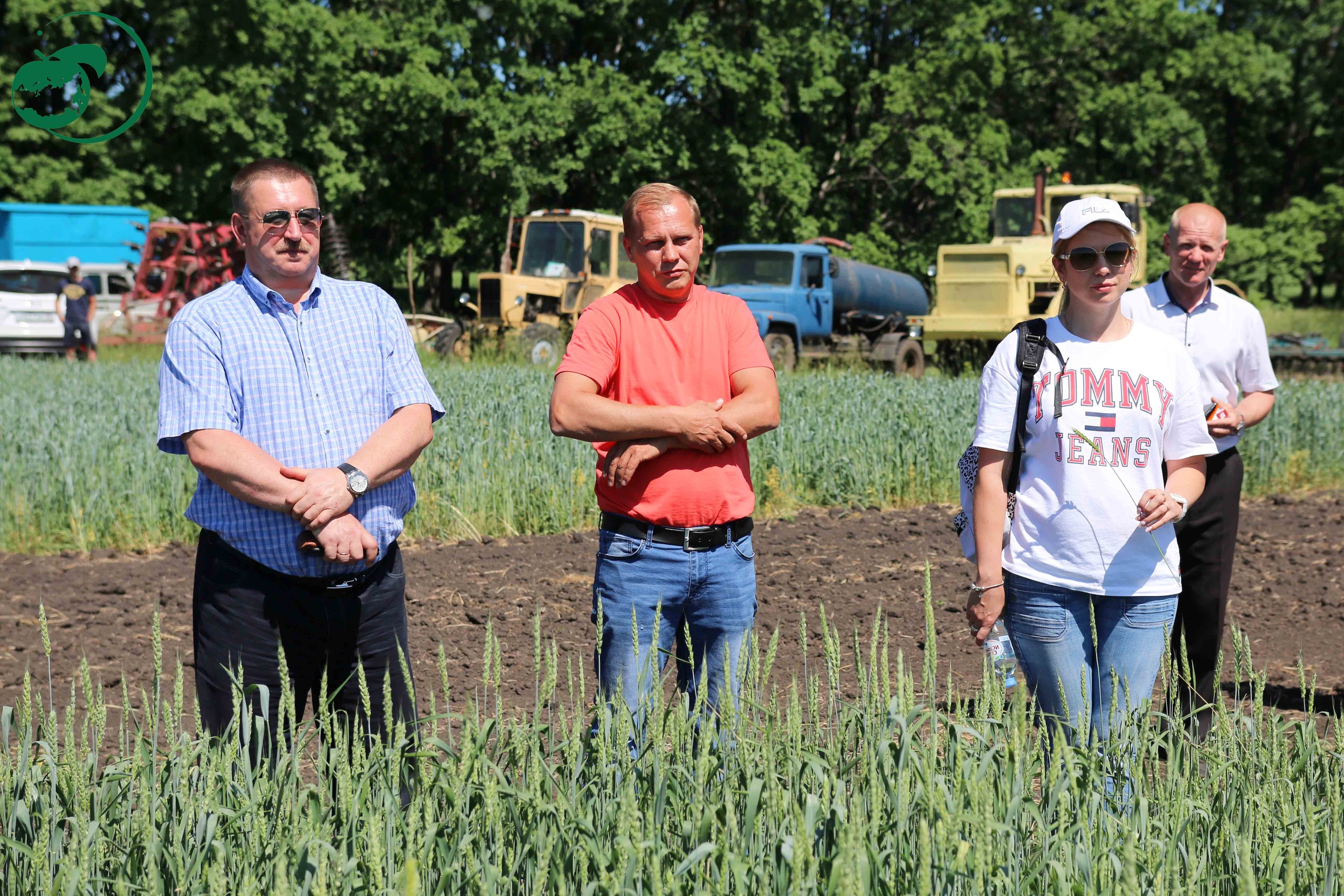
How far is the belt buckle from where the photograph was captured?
320 centimetres

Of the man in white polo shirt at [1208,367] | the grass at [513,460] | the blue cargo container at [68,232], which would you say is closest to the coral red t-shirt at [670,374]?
the man in white polo shirt at [1208,367]

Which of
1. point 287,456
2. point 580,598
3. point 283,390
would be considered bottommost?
point 580,598

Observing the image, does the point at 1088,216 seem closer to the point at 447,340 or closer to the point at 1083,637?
the point at 1083,637

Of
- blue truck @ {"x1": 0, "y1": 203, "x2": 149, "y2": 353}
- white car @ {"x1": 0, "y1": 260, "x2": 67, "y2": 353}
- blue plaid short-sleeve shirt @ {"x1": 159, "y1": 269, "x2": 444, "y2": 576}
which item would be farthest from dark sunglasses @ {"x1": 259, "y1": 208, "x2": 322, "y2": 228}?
white car @ {"x1": 0, "y1": 260, "x2": 67, "y2": 353}

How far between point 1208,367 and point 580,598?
11.1ft

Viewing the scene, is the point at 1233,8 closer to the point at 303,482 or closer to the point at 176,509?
the point at 176,509

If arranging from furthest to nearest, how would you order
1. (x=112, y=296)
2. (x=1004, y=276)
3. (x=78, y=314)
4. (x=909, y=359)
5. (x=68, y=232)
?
1. (x=68, y=232)
2. (x=112, y=296)
3. (x=78, y=314)
4. (x=909, y=359)
5. (x=1004, y=276)

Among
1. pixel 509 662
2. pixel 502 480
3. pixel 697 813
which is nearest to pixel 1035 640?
pixel 697 813

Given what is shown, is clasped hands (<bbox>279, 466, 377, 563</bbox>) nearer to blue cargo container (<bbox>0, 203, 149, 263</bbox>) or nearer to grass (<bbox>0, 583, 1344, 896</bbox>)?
grass (<bbox>0, 583, 1344, 896</bbox>)

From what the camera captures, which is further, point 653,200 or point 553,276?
point 553,276

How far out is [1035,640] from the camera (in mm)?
3062

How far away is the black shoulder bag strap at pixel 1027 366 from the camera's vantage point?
119 inches

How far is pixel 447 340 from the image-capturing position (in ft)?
65.2

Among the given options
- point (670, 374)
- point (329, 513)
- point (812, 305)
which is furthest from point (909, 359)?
point (329, 513)
